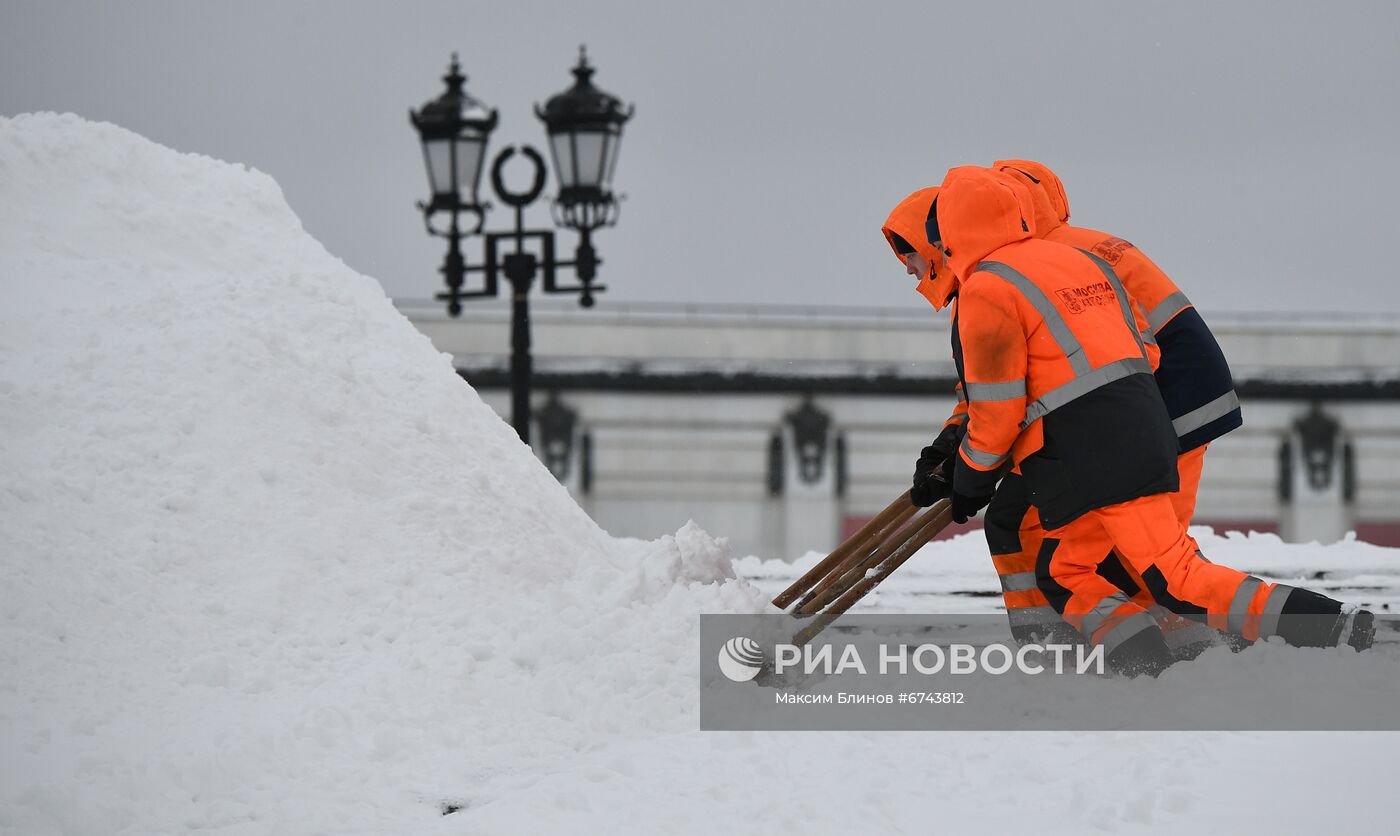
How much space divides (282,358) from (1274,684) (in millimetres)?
3293

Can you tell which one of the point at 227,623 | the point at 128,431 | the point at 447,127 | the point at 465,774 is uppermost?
the point at 447,127

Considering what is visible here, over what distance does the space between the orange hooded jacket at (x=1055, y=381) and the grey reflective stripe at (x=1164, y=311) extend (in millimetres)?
314

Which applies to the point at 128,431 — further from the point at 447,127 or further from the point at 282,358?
the point at 447,127

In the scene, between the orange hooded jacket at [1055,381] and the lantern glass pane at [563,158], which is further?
the lantern glass pane at [563,158]

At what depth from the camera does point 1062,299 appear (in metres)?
4.07

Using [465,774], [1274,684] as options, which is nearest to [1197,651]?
[1274,684]

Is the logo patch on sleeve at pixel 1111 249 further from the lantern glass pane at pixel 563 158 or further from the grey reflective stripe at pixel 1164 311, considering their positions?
the lantern glass pane at pixel 563 158

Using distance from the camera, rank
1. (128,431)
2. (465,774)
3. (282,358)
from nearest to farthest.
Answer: (465,774) → (128,431) → (282,358)

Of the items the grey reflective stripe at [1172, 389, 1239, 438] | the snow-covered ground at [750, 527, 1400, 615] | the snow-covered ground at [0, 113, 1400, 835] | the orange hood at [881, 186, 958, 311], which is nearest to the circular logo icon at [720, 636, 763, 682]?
the snow-covered ground at [0, 113, 1400, 835]

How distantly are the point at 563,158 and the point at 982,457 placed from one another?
499cm

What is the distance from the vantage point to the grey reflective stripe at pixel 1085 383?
4059mm

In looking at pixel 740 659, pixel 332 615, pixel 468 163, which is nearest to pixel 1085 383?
pixel 740 659

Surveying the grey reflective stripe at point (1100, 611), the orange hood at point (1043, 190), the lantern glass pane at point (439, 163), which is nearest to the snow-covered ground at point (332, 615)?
the grey reflective stripe at point (1100, 611)

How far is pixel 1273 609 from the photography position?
155 inches
